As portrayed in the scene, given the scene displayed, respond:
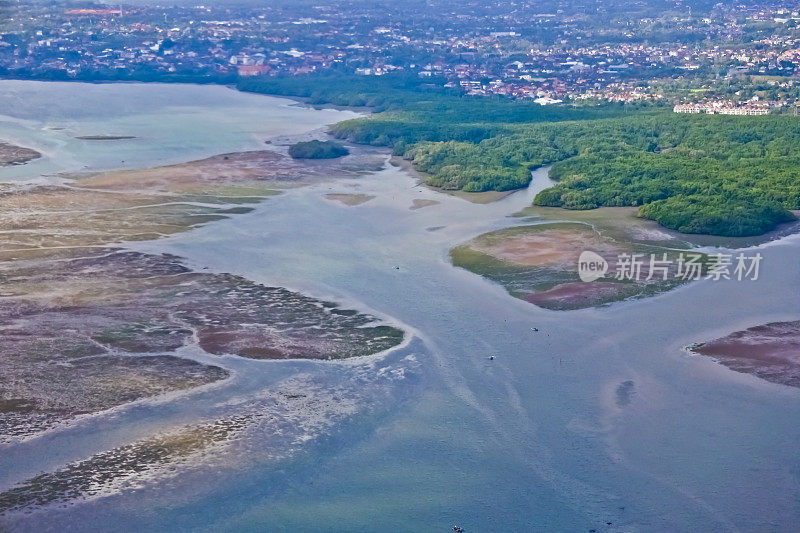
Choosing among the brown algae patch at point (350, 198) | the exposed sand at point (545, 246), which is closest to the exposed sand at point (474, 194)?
the brown algae patch at point (350, 198)

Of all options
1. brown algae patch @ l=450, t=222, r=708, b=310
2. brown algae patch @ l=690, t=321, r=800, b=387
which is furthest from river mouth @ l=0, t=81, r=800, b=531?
brown algae patch @ l=450, t=222, r=708, b=310

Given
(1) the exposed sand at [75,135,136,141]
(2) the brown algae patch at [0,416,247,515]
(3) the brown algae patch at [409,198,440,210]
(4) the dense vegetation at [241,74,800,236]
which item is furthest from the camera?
(1) the exposed sand at [75,135,136,141]

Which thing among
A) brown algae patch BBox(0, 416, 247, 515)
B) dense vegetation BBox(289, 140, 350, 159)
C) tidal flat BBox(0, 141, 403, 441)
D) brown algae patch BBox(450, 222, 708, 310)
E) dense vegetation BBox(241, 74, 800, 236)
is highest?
dense vegetation BBox(241, 74, 800, 236)

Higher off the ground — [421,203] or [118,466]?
[421,203]

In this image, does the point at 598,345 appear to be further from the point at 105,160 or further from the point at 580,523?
the point at 105,160

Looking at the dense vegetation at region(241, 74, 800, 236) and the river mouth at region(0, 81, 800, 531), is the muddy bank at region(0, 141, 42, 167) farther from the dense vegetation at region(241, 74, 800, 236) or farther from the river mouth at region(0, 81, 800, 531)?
the river mouth at region(0, 81, 800, 531)

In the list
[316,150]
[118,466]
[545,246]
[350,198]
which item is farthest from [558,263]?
[316,150]

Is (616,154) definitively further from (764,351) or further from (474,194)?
(764,351)
